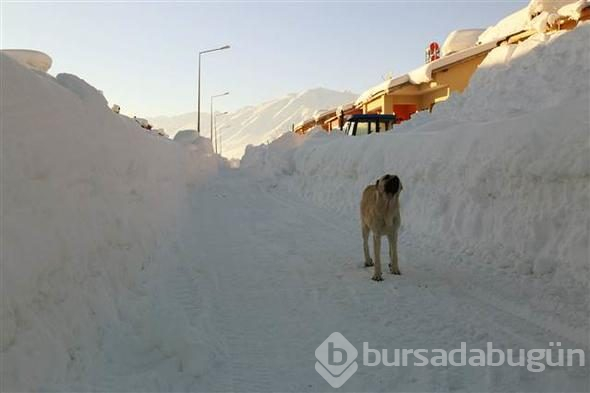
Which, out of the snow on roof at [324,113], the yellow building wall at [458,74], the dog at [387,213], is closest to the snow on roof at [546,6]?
the yellow building wall at [458,74]

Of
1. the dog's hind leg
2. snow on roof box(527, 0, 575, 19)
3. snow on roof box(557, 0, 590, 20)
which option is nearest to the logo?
the dog's hind leg

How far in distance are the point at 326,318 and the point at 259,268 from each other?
7.52ft

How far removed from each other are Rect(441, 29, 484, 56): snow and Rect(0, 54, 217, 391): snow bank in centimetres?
3202

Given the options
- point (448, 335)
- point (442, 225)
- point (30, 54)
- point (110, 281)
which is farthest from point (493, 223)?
point (30, 54)

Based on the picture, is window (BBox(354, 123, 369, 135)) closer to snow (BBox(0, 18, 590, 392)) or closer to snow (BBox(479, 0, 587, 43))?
snow (BBox(479, 0, 587, 43))

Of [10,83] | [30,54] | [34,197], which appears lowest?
[34,197]

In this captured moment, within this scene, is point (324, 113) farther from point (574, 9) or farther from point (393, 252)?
point (393, 252)

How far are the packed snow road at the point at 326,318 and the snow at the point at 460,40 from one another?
28892 millimetres

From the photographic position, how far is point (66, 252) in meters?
4.73

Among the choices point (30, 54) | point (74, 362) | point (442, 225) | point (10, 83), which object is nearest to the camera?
point (74, 362)

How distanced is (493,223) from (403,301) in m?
3.01

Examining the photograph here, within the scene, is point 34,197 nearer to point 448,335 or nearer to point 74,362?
point 74,362

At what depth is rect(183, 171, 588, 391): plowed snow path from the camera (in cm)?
420

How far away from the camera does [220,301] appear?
611 centimetres
